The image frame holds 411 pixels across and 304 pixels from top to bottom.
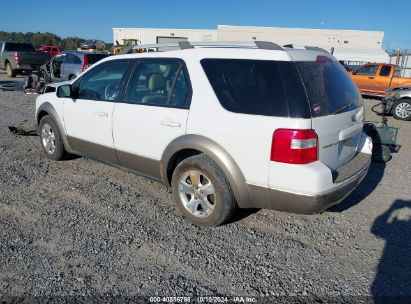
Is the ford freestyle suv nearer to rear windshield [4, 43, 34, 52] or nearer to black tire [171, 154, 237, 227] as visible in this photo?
black tire [171, 154, 237, 227]

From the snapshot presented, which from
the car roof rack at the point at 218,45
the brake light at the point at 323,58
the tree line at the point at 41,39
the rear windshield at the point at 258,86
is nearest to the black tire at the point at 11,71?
the car roof rack at the point at 218,45

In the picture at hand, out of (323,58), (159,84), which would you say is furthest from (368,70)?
(159,84)

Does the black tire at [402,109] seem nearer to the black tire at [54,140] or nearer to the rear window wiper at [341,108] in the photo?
the rear window wiper at [341,108]

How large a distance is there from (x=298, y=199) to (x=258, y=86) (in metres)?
1.05

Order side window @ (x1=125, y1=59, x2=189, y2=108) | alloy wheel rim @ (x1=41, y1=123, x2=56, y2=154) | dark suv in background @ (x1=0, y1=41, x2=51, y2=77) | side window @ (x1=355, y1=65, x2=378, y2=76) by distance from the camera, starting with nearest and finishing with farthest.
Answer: side window @ (x1=125, y1=59, x2=189, y2=108) → alloy wheel rim @ (x1=41, y1=123, x2=56, y2=154) → side window @ (x1=355, y1=65, x2=378, y2=76) → dark suv in background @ (x1=0, y1=41, x2=51, y2=77)

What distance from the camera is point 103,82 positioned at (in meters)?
4.54

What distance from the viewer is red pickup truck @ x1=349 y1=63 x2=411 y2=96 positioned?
48.6ft

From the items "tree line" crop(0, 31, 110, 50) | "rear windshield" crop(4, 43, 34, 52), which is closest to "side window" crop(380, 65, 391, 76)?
"rear windshield" crop(4, 43, 34, 52)

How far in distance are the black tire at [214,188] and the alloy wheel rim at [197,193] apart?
3cm

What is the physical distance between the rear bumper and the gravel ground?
17.6 inches

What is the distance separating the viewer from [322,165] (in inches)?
118

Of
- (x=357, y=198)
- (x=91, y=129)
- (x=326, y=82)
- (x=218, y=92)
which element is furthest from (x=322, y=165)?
(x=91, y=129)

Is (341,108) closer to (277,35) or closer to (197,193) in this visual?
(197,193)

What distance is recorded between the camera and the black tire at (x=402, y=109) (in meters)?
10.8
